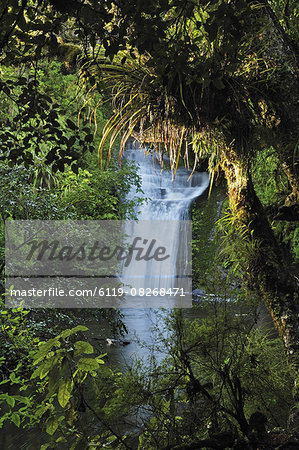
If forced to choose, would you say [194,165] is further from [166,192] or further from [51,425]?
[166,192]

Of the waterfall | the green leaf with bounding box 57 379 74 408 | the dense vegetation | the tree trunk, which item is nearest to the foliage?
the dense vegetation

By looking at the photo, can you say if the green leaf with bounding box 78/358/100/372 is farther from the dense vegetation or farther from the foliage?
the foliage

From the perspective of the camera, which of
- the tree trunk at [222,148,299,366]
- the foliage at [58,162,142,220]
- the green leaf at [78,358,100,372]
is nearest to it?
the green leaf at [78,358,100,372]

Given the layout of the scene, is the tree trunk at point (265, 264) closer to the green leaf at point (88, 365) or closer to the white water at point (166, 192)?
the green leaf at point (88, 365)

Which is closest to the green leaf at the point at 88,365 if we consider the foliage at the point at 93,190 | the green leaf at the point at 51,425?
the green leaf at the point at 51,425

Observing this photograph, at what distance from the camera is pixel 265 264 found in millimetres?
2371

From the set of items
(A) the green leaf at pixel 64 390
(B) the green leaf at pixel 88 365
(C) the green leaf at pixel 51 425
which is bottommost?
(C) the green leaf at pixel 51 425

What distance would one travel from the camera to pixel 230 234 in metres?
2.58

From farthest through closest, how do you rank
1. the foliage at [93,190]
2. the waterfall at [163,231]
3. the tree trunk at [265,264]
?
the waterfall at [163,231], the foliage at [93,190], the tree trunk at [265,264]

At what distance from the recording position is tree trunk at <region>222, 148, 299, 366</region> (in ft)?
7.23

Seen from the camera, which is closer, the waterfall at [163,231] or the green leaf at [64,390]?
the green leaf at [64,390]

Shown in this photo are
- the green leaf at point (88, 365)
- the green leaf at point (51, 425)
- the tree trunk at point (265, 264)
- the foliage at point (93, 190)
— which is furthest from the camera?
the foliage at point (93, 190)

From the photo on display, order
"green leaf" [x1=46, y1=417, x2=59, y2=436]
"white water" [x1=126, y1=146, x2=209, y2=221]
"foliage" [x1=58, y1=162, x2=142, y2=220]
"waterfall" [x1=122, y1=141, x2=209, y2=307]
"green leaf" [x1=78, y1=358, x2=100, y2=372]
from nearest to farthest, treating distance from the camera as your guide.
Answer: "green leaf" [x1=78, y1=358, x2=100, y2=372] → "green leaf" [x1=46, y1=417, x2=59, y2=436] → "foliage" [x1=58, y1=162, x2=142, y2=220] → "waterfall" [x1=122, y1=141, x2=209, y2=307] → "white water" [x1=126, y1=146, x2=209, y2=221]

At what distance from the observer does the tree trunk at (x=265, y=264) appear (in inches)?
86.7
